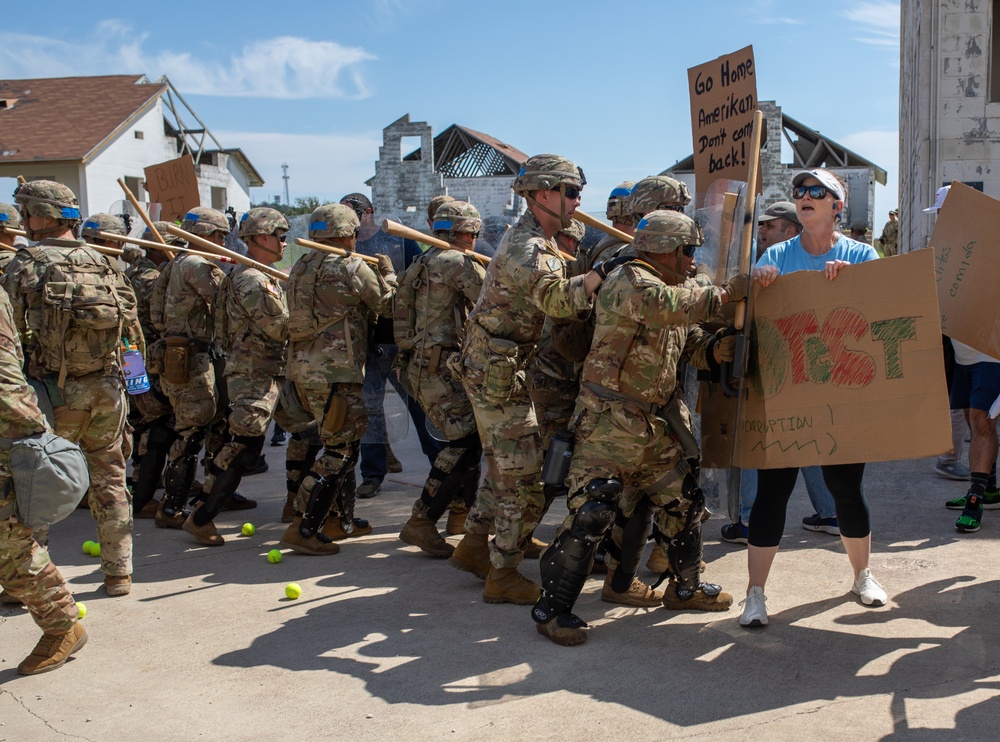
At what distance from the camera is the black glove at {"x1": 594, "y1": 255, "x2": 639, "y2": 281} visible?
4.21 m

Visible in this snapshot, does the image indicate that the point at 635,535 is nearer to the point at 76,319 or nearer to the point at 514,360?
the point at 514,360

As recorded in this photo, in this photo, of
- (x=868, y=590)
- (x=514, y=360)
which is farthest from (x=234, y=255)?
(x=868, y=590)

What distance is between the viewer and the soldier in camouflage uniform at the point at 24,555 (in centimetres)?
387

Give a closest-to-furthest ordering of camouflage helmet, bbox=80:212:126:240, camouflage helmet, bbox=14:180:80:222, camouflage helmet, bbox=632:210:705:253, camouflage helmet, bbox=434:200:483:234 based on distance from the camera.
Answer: camouflage helmet, bbox=632:210:705:253
camouflage helmet, bbox=14:180:80:222
camouflage helmet, bbox=434:200:483:234
camouflage helmet, bbox=80:212:126:240

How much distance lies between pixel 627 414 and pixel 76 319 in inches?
116

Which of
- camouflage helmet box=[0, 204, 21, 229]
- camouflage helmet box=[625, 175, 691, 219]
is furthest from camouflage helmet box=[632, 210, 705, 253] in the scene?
camouflage helmet box=[0, 204, 21, 229]

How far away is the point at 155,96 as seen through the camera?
32656mm

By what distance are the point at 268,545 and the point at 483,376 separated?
2.35 metres

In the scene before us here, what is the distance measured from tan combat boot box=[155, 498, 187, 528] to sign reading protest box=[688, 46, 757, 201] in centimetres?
414

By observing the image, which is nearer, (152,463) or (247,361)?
(247,361)

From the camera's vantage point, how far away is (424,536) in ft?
18.9

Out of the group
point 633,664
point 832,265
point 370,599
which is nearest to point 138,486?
point 370,599

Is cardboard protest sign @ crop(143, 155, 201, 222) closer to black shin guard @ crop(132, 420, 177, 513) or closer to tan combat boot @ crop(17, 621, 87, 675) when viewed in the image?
black shin guard @ crop(132, 420, 177, 513)

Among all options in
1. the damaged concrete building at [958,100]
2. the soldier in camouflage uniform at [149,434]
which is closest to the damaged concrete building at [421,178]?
the damaged concrete building at [958,100]
